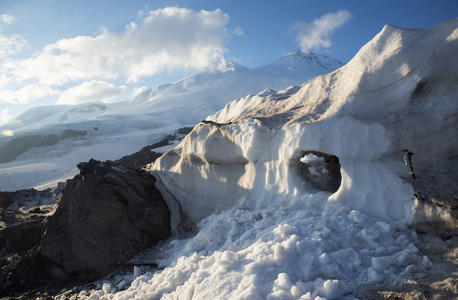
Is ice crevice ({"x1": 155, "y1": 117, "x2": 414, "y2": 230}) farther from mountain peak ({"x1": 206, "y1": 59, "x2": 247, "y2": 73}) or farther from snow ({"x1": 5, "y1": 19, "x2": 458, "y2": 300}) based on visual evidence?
mountain peak ({"x1": 206, "y1": 59, "x2": 247, "y2": 73})

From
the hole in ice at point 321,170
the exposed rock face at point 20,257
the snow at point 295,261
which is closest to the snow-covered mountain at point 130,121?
the exposed rock face at point 20,257

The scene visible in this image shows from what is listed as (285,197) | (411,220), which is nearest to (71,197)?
(285,197)

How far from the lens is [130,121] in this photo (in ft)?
167

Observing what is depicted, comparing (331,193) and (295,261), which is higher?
(331,193)

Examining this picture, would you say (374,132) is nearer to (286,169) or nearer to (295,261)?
(286,169)

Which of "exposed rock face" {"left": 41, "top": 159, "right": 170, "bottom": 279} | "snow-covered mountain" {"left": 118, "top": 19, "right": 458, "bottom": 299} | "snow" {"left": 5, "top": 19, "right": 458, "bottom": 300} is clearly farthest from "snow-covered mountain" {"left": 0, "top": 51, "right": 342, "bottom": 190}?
"snow-covered mountain" {"left": 118, "top": 19, "right": 458, "bottom": 299}

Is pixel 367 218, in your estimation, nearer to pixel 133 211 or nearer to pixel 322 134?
pixel 322 134

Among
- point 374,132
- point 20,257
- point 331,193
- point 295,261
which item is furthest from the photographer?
point 20,257

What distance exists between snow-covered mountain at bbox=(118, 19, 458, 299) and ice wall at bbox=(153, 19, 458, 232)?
15 mm

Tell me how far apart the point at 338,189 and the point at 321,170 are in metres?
A: 0.47

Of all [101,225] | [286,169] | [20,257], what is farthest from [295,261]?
[20,257]

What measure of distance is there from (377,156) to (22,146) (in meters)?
40.6

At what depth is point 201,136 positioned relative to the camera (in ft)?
19.0

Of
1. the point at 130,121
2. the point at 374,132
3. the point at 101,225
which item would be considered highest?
the point at 130,121
